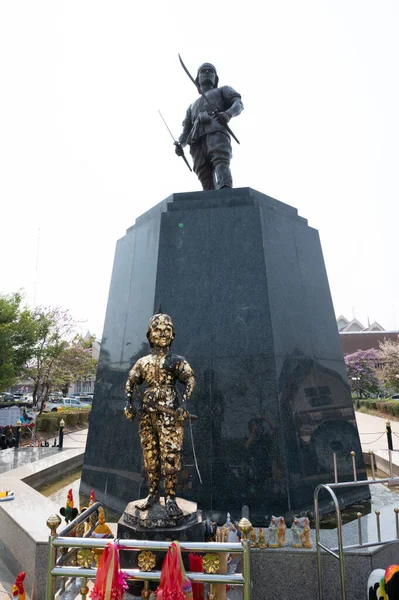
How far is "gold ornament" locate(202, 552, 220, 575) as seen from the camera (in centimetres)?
285

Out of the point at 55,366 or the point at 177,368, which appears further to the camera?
the point at 55,366

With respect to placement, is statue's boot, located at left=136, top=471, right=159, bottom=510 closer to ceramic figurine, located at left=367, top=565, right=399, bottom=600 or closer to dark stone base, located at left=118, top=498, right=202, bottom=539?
dark stone base, located at left=118, top=498, right=202, bottom=539

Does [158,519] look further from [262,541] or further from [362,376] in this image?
[362,376]

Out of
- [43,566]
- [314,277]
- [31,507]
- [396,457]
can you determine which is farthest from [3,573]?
[396,457]

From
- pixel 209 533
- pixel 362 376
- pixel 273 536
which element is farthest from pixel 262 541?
pixel 362 376

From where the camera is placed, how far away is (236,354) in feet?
20.8

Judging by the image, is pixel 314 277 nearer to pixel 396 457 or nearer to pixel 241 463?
pixel 241 463

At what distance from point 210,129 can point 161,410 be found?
656 cm

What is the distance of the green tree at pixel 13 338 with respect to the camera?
2046 cm

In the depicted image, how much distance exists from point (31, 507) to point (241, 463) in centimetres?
297

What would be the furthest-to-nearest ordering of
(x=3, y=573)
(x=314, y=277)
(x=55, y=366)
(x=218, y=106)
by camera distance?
(x=55, y=366)
(x=218, y=106)
(x=314, y=277)
(x=3, y=573)

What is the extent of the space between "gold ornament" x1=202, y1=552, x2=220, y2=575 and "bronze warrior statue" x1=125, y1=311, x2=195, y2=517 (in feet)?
3.68

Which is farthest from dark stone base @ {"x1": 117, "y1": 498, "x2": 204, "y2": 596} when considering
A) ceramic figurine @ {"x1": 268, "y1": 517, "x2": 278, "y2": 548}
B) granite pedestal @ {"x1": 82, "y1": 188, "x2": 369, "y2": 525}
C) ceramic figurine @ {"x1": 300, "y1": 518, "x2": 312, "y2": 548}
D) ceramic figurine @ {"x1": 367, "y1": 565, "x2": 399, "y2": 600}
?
granite pedestal @ {"x1": 82, "y1": 188, "x2": 369, "y2": 525}

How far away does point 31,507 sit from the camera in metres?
5.57
